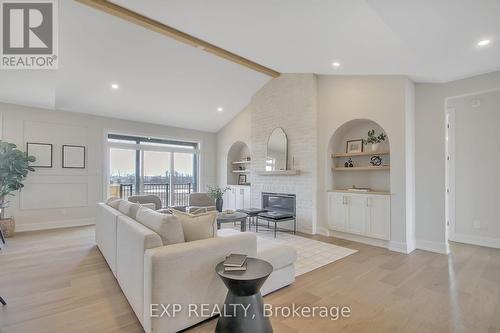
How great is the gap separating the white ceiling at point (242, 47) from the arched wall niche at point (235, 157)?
6.74 ft

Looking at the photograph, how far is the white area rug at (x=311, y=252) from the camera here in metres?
3.21

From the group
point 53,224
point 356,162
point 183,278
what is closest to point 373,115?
point 356,162

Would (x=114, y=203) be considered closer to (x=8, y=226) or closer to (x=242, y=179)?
(x=8, y=226)

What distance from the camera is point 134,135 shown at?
6570mm

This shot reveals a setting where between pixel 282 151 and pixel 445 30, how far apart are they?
342cm

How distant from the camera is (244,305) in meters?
1.68

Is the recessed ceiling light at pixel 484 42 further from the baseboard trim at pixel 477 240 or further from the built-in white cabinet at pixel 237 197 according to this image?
the built-in white cabinet at pixel 237 197

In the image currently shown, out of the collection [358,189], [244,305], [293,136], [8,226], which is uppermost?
[293,136]

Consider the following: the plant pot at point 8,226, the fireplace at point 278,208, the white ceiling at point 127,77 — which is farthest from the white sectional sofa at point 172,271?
the plant pot at point 8,226

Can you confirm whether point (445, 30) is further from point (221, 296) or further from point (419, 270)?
point (221, 296)

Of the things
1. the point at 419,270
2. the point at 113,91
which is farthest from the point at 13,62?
the point at 419,270

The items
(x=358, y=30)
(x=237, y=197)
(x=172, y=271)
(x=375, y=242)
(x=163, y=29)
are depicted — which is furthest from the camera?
(x=237, y=197)

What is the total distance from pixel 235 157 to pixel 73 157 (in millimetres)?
4237

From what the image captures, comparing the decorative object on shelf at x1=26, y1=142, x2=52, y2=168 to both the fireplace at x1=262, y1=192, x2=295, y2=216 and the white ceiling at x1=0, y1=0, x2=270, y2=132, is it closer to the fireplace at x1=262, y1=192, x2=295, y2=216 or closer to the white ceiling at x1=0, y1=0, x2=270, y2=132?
the white ceiling at x1=0, y1=0, x2=270, y2=132
